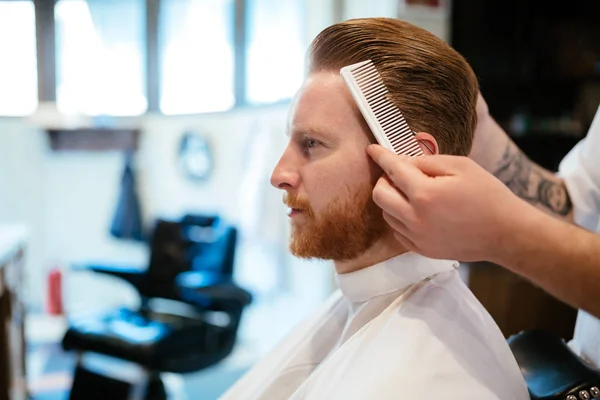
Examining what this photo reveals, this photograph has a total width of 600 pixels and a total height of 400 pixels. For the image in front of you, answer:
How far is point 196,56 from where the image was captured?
→ 12.7 ft

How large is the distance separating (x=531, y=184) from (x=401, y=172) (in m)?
0.69

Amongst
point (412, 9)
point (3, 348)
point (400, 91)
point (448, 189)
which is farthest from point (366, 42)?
point (3, 348)

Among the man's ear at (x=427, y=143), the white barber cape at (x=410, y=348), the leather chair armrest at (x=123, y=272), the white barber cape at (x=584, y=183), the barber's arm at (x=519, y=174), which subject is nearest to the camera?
the white barber cape at (x=410, y=348)

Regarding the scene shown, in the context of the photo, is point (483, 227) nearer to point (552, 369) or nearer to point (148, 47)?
point (552, 369)

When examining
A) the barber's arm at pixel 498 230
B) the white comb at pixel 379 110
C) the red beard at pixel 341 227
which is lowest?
the red beard at pixel 341 227

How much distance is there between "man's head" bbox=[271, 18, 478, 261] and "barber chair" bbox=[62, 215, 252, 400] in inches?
53.0

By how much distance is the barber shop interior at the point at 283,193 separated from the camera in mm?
807

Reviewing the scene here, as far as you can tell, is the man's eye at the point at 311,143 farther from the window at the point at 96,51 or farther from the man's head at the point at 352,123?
the window at the point at 96,51

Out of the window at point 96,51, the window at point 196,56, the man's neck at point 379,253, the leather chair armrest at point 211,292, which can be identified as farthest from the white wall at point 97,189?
the man's neck at point 379,253

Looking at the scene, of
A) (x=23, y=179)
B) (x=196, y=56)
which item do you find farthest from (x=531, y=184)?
(x=23, y=179)

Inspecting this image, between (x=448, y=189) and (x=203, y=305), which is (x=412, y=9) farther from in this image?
(x=448, y=189)

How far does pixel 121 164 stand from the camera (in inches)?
151

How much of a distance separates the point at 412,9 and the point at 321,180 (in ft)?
5.74

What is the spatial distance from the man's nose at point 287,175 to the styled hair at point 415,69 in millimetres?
169
